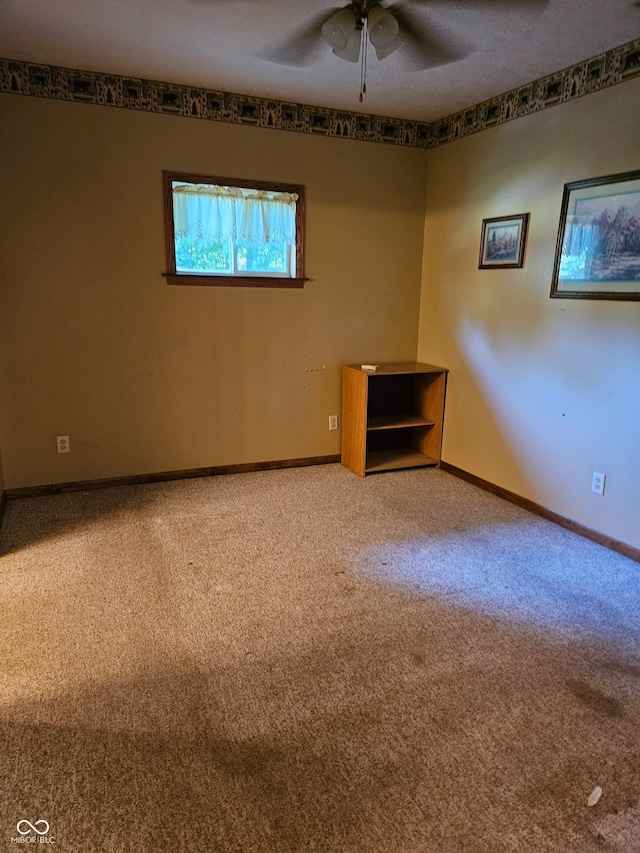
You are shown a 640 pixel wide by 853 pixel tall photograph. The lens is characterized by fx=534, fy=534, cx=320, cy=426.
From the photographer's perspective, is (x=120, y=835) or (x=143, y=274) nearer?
(x=120, y=835)

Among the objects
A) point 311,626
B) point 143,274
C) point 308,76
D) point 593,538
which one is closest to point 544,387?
point 593,538

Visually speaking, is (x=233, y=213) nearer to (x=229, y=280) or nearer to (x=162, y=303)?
(x=229, y=280)

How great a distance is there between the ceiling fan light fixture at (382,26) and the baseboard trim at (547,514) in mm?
2603

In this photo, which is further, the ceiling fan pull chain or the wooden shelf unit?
the wooden shelf unit

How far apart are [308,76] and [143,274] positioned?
1.55 metres

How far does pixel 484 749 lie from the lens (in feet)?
5.23

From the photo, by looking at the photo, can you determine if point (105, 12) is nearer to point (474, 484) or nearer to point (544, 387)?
point (544, 387)

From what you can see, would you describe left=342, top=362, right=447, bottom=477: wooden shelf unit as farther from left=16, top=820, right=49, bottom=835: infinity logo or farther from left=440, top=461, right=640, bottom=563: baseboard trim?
left=16, top=820, right=49, bottom=835: infinity logo

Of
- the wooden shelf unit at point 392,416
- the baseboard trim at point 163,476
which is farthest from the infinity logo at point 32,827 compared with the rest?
→ the wooden shelf unit at point 392,416

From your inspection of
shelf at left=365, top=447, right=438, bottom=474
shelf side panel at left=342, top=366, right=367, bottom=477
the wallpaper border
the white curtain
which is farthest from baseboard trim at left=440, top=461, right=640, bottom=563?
the wallpaper border

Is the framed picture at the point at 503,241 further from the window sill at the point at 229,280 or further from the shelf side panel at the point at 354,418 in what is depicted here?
the window sill at the point at 229,280

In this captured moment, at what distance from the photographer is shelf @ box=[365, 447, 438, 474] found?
4.07 m

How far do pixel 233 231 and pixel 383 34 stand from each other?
1785 millimetres

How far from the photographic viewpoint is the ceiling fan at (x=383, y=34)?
214 cm
